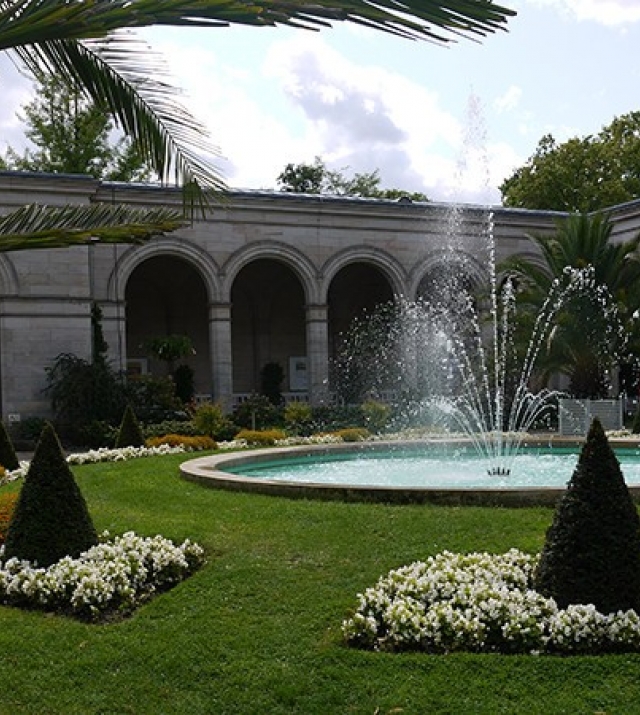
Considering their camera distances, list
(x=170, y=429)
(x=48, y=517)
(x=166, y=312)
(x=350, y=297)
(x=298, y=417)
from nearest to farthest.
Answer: (x=48, y=517), (x=170, y=429), (x=298, y=417), (x=166, y=312), (x=350, y=297)

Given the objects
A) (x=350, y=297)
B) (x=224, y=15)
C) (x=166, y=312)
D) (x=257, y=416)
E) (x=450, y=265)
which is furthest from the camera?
(x=350, y=297)

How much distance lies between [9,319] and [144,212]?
2013 centimetres

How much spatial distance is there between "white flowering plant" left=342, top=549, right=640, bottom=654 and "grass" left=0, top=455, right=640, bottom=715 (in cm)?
16

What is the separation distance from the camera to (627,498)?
251 inches

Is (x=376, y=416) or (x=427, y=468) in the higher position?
(x=376, y=416)

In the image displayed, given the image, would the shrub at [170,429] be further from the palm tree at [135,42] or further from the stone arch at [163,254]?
the palm tree at [135,42]

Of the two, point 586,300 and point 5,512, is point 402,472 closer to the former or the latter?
point 5,512

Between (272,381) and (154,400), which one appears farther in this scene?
(272,381)

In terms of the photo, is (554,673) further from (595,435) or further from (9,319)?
(9,319)

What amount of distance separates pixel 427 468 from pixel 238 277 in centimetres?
2056

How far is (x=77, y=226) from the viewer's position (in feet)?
17.2

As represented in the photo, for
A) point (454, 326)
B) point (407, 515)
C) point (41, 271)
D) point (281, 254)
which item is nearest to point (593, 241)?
point (454, 326)

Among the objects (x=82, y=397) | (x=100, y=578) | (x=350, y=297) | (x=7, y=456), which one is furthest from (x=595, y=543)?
(x=350, y=297)

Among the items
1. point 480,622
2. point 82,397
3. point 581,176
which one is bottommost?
point 480,622
